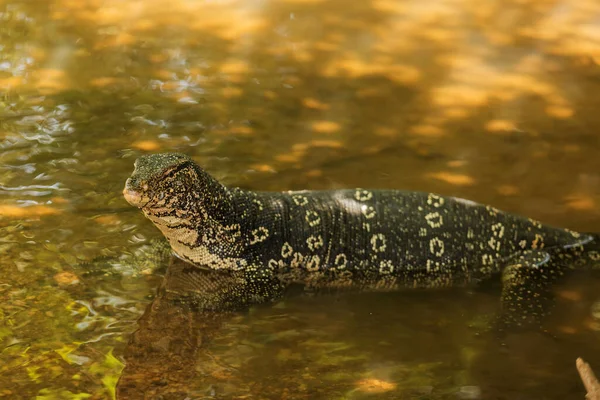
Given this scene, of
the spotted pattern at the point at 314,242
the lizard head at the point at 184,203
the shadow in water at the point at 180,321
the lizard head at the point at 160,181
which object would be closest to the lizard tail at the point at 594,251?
the spotted pattern at the point at 314,242

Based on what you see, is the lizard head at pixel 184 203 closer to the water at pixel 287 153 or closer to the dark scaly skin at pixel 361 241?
the dark scaly skin at pixel 361 241

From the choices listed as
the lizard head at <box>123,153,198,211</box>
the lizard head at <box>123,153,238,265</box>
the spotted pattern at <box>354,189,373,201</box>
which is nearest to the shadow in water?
the lizard head at <box>123,153,238,265</box>

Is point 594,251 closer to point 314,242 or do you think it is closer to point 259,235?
point 314,242

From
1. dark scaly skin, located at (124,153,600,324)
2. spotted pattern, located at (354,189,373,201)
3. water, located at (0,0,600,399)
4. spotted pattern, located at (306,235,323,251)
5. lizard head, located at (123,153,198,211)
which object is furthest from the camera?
spotted pattern, located at (354,189,373,201)

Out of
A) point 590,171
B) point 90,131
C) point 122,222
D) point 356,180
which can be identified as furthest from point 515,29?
point 122,222

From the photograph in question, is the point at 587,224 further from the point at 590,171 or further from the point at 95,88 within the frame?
the point at 95,88

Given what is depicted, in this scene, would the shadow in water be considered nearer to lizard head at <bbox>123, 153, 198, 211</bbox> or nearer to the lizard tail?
lizard head at <bbox>123, 153, 198, 211</bbox>
